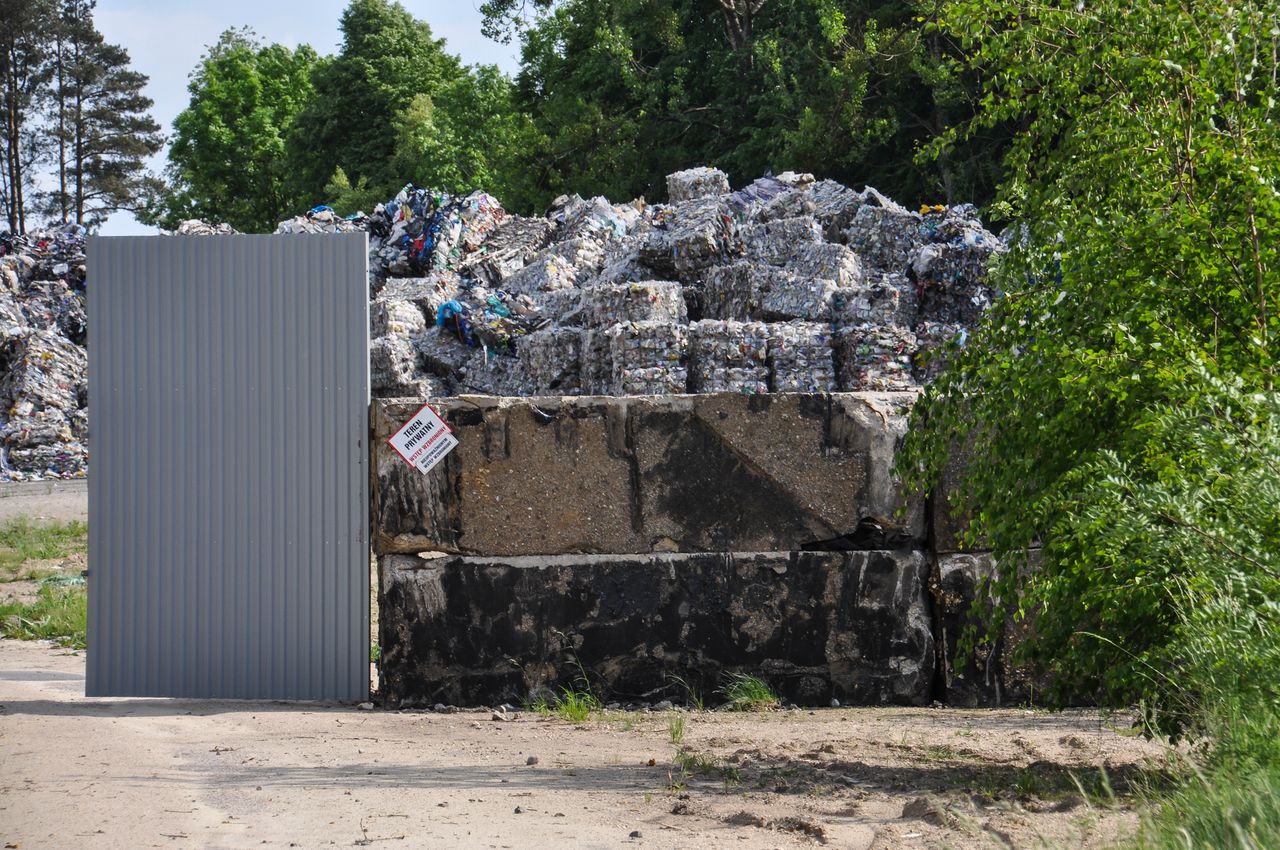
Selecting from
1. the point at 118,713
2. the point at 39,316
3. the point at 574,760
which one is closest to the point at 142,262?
the point at 118,713

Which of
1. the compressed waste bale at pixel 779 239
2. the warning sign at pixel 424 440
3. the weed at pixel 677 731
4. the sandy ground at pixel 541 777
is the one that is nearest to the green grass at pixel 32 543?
the sandy ground at pixel 541 777

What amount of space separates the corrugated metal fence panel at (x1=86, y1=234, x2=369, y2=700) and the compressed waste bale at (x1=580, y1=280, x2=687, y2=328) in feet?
24.1

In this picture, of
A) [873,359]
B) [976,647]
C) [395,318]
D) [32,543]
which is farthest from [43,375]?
[976,647]

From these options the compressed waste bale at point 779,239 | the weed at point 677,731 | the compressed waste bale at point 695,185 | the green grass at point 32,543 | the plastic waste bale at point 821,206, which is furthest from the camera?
the compressed waste bale at point 695,185

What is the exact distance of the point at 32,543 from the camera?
12141 millimetres

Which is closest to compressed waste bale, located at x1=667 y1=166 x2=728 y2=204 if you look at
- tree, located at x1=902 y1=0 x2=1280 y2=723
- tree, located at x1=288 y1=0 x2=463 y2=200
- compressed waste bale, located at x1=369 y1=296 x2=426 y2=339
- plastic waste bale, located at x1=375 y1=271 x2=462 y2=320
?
plastic waste bale, located at x1=375 y1=271 x2=462 y2=320

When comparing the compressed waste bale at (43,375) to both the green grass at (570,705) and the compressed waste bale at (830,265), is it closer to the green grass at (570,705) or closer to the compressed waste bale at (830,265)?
the compressed waste bale at (830,265)

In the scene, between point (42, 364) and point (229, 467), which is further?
point (42, 364)

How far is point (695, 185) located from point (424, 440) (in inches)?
592

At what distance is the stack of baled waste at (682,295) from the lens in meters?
12.4

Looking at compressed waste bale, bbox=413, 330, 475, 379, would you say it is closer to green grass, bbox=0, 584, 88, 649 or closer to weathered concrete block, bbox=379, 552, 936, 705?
green grass, bbox=0, 584, 88, 649

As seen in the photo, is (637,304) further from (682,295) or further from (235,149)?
(235,149)

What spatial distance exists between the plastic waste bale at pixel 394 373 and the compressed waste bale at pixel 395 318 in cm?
45

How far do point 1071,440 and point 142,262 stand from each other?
14.3 feet
